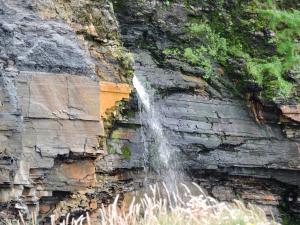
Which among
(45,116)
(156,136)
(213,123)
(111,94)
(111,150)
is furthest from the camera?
(213,123)

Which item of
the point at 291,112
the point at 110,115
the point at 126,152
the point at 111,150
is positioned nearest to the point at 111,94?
the point at 110,115

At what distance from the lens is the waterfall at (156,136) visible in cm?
861

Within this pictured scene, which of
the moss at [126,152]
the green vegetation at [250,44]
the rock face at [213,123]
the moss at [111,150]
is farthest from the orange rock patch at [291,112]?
the moss at [111,150]

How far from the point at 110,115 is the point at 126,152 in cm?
69

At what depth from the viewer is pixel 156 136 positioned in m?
8.73

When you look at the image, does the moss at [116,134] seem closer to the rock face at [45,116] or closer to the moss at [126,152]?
the moss at [126,152]

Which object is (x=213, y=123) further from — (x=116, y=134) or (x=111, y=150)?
(x=111, y=150)

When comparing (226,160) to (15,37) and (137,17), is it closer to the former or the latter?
(137,17)

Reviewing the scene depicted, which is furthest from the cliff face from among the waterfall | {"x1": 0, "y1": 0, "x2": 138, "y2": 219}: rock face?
the waterfall

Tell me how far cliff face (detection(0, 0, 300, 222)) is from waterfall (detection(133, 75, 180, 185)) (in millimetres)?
113

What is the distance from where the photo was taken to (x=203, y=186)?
9.26 meters

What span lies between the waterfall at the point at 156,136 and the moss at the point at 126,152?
0.40 m

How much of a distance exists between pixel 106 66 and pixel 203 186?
2.78 m

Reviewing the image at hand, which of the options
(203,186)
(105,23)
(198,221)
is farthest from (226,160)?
(198,221)
